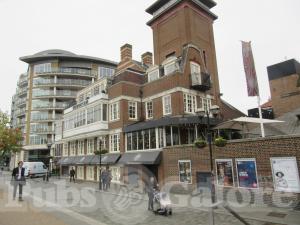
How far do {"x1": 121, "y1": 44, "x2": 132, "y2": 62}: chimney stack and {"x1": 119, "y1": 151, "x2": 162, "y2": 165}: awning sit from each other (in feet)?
43.7

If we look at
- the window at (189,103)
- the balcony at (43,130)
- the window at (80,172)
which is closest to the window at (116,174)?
the window at (80,172)

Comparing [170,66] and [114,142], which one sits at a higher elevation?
[170,66]

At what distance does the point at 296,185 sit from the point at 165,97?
43.2 ft

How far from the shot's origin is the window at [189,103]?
2186 cm

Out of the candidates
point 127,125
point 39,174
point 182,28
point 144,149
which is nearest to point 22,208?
point 144,149

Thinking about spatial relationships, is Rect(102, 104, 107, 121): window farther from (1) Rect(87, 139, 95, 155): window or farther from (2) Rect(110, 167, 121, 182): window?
(2) Rect(110, 167, 121, 182): window

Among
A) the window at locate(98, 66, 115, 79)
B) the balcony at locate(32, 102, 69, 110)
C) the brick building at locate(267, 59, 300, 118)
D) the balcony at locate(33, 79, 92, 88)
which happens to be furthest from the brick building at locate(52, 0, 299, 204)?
the window at locate(98, 66, 115, 79)

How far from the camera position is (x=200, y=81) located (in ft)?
75.2

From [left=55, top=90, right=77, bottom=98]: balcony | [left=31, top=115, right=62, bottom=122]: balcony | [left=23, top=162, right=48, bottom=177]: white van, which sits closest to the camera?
[left=23, top=162, right=48, bottom=177]: white van

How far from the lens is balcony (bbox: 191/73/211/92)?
2264cm

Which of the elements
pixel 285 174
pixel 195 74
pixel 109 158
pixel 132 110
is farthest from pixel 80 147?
pixel 285 174

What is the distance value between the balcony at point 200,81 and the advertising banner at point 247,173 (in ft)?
32.7

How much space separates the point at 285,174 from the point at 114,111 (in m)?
17.7

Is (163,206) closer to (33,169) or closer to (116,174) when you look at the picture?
(116,174)
